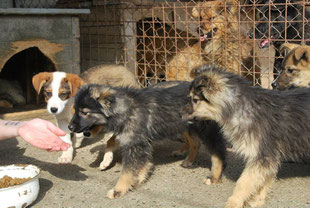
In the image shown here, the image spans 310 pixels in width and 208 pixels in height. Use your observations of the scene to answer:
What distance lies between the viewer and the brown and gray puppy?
A: 570 centimetres

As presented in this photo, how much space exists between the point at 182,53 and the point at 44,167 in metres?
3.57

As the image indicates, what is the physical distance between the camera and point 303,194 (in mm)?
4227

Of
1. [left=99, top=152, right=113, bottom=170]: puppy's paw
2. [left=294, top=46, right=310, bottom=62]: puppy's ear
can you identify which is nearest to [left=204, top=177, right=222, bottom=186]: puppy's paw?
[left=99, top=152, right=113, bottom=170]: puppy's paw

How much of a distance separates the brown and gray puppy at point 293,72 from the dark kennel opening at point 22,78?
4580 mm

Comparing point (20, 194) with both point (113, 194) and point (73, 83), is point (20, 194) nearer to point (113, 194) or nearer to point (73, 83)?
point (113, 194)

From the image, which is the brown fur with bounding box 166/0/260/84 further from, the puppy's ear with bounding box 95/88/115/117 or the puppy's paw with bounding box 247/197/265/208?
the puppy's paw with bounding box 247/197/265/208

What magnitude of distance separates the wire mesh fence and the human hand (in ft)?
11.1

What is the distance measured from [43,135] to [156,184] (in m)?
1.56

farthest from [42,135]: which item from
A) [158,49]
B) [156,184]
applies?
[158,49]

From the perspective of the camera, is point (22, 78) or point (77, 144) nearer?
point (77, 144)

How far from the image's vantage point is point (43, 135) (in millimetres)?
3656

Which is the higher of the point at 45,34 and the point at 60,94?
the point at 45,34

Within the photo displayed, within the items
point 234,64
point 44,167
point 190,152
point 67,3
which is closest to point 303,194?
point 190,152

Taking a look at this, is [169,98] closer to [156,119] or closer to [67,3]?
[156,119]
